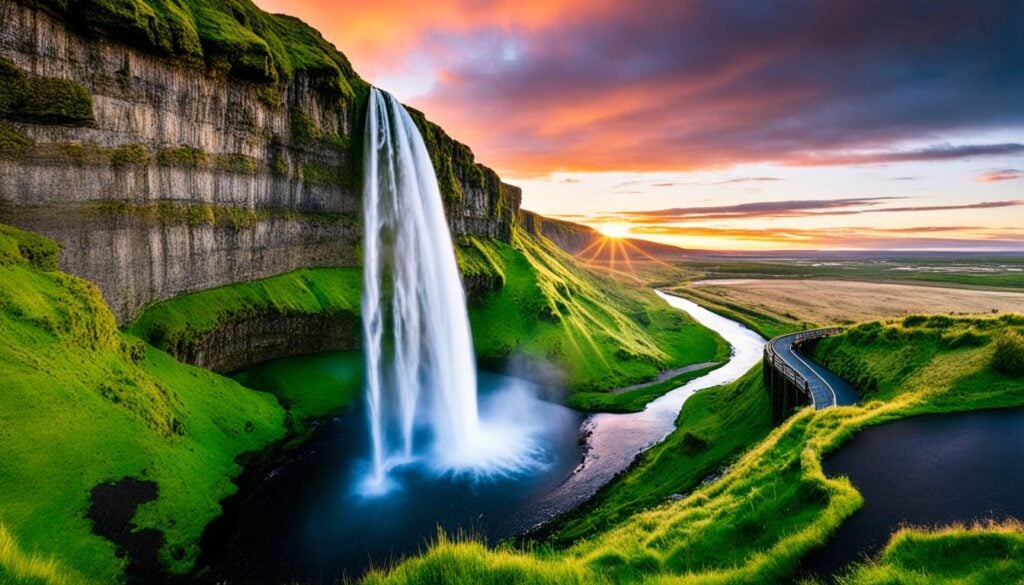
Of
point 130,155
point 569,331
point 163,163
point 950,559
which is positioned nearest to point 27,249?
point 130,155

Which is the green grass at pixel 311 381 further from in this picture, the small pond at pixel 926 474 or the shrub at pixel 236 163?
the small pond at pixel 926 474

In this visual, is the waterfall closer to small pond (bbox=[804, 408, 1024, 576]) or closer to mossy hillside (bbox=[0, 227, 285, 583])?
mossy hillside (bbox=[0, 227, 285, 583])

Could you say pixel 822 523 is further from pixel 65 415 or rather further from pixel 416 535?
pixel 65 415

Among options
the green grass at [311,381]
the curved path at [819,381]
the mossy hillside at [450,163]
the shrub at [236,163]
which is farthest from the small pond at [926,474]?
the mossy hillside at [450,163]

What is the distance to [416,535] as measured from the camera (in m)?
34.3

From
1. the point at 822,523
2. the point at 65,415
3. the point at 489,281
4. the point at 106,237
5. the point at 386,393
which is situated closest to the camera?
the point at 822,523

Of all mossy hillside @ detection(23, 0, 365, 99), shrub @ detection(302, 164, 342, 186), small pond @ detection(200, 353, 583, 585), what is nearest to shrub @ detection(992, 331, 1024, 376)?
small pond @ detection(200, 353, 583, 585)

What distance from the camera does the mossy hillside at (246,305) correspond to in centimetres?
5112

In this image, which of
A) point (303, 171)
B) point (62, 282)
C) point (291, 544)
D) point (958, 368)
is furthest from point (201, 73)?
point (958, 368)

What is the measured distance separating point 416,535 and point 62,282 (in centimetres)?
3409

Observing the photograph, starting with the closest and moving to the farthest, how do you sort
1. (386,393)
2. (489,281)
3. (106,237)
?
(106,237) < (386,393) < (489,281)

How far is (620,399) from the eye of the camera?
6950cm

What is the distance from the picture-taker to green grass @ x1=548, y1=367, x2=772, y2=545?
1346 inches

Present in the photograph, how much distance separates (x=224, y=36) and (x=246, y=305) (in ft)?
108
